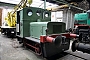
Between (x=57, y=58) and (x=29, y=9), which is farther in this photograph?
(x=29, y=9)

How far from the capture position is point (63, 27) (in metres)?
3.57

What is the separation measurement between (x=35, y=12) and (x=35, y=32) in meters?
0.92

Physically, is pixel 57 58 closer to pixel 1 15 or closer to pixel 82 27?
pixel 82 27

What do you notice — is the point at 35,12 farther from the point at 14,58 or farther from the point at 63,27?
the point at 14,58

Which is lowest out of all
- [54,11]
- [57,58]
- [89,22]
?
[57,58]

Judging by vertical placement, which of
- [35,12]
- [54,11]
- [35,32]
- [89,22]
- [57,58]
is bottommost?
[57,58]

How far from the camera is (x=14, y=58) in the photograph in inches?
126

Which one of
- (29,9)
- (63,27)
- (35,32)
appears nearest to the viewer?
(63,27)

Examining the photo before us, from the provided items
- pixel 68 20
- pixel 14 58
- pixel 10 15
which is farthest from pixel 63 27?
pixel 10 15

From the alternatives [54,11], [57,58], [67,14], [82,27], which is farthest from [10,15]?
[57,58]

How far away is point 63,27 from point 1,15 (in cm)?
1113

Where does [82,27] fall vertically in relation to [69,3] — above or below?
below

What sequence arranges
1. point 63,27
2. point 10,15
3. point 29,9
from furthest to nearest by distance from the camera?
point 10,15, point 29,9, point 63,27

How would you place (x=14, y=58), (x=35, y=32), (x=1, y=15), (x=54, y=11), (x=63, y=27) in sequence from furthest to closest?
(x=1, y=15) → (x=54, y=11) → (x=35, y=32) → (x=63, y=27) → (x=14, y=58)
